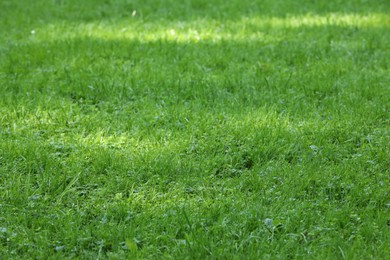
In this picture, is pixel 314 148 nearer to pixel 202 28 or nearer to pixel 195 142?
pixel 195 142

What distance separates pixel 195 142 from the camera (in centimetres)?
427

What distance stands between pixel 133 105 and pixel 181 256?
218 centimetres

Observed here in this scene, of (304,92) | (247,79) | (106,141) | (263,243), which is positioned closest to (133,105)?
(106,141)

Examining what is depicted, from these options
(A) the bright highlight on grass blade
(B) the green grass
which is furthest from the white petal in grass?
(A) the bright highlight on grass blade

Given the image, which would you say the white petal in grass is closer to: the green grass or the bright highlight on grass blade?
the green grass

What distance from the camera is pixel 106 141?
4.23 metres

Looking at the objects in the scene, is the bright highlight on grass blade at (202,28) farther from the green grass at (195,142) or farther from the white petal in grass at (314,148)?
the white petal in grass at (314,148)

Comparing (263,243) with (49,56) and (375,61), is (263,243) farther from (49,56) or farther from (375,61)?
(49,56)

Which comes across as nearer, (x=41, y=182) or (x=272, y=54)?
(x=41, y=182)

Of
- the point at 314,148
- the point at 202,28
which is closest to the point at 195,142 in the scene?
the point at 314,148

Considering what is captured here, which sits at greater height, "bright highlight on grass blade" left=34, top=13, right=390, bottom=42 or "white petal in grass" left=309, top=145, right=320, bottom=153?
A: "bright highlight on grass blade" left=34, top=13, right=390, bottom=42

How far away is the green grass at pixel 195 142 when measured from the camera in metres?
→ 3.15

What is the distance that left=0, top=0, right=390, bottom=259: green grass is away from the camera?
3150 mm

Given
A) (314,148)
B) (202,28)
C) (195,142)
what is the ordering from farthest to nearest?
(202,28) < (195,142) < (314,148)
